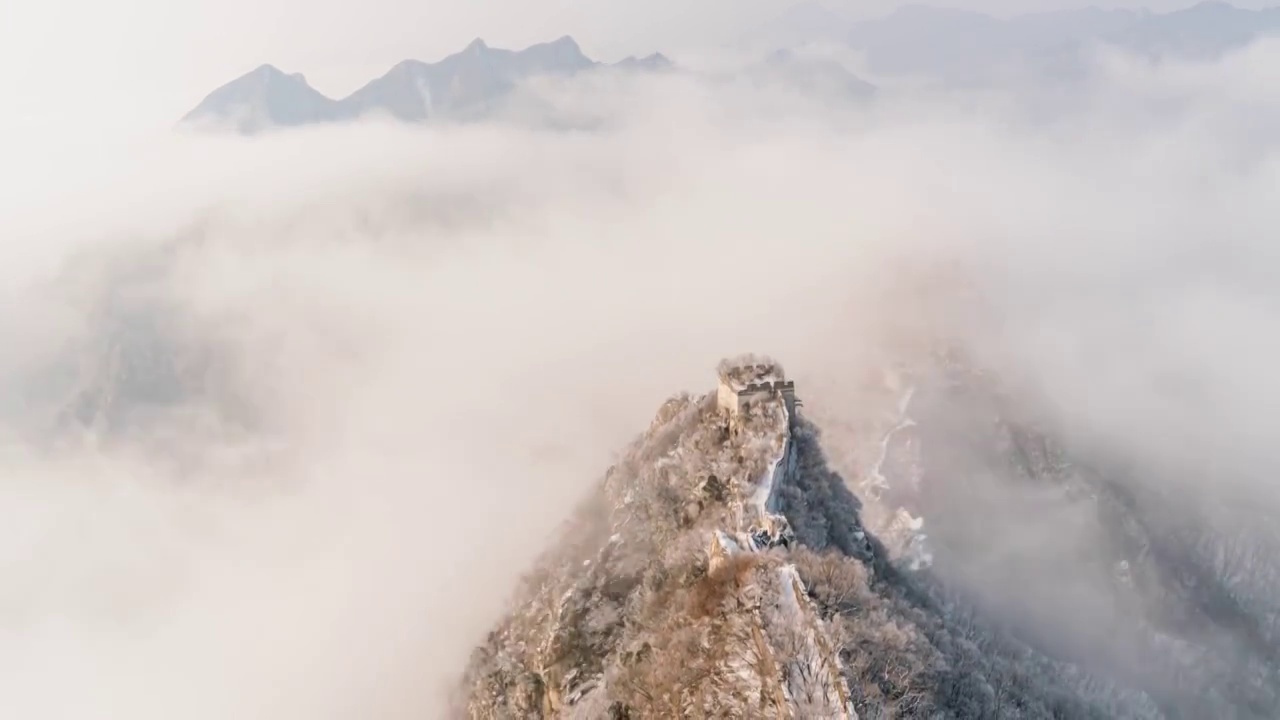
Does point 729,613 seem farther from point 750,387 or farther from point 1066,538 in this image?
point 1066,538

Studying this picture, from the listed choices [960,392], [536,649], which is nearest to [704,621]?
[536,649]

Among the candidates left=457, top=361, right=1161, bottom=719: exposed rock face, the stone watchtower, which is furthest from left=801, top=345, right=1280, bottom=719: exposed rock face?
the stone watchtower

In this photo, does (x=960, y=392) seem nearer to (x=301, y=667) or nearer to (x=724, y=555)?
(x=724, y=555)

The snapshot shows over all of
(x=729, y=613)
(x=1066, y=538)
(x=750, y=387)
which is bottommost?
(x=1066, y=538)

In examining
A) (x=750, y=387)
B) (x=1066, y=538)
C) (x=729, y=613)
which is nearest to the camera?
(x=729, y=613)

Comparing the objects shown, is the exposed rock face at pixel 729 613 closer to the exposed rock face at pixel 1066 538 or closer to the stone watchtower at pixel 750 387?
the stone watchtower at pixel 750 387

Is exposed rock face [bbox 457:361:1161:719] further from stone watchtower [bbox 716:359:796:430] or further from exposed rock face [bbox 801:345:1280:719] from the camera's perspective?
exposed rock face [bbox 801:345:1280:719]

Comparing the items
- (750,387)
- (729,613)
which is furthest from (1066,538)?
(729,613)

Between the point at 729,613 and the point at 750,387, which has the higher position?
the point at 729,613
